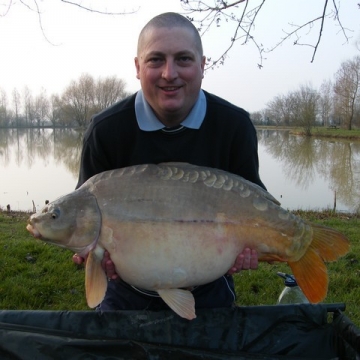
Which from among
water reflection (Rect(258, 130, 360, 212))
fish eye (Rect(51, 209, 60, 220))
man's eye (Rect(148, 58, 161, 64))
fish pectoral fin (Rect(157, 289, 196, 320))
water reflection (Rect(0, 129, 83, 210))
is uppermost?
man's eye (Rect(148, 58, 161, 64))

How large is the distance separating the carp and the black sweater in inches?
7.6

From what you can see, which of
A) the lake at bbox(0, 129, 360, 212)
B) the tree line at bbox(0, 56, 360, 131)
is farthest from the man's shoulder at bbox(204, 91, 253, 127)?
the tree line at bbox(0, 56, 360, 131)

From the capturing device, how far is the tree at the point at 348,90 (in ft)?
99.8

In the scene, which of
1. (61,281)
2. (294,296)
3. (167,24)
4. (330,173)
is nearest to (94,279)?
(167,24)

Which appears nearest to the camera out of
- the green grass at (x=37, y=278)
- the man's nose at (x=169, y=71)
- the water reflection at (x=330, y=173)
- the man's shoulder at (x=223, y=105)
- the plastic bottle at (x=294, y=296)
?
the man's nose at (x=169, y=71)

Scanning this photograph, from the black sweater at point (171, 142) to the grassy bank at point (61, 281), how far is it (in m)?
1.16

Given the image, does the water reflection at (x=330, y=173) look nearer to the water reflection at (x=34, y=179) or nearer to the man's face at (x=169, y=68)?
the water reflection at (x=34, y=179)

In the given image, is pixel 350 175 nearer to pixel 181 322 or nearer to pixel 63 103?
pixel 181 322

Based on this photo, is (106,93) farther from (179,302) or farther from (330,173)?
(179,302)

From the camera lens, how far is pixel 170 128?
64.6 inches

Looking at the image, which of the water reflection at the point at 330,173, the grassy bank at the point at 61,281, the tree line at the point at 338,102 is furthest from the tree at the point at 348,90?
the grassy bank at the point at 61,281

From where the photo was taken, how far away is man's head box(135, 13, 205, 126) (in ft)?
4.98

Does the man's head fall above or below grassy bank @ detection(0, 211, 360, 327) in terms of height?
above

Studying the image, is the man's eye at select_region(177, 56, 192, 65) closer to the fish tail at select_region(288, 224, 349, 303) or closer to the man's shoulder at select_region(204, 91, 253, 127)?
the man's shoulder at select_region(204, 91, 253, 127)
